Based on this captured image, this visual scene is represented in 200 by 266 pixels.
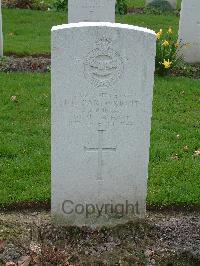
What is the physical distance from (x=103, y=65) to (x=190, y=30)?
19.8 ft

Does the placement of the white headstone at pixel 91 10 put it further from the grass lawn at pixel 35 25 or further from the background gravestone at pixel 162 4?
the background gravestone at pixel 162 4

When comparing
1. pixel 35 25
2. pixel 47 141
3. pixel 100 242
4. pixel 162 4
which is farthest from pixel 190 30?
pixel 100 242

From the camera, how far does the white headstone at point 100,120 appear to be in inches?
161

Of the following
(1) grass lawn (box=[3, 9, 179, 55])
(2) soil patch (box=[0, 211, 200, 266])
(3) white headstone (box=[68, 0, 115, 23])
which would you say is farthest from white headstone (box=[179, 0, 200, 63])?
(2) soil patch (box=[0, 211, 200, 266])

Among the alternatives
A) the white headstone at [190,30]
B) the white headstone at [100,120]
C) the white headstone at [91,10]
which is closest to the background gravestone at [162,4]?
the white headstone at [190,30]

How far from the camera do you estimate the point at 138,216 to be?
4590 millimetres

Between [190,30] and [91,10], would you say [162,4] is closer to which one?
[190,30]

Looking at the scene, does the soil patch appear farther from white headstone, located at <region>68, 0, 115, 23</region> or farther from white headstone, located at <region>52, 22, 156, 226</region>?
white headstone, located at <region>68, 0, 115, 23</region>

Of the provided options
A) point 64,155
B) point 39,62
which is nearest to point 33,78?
point 39,62

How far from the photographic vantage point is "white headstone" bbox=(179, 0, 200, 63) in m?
9.60

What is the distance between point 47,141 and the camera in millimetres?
6164

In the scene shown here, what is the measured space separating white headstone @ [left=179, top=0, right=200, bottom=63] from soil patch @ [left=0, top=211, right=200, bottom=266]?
5754 mm

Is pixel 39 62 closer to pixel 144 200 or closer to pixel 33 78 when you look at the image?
pixel 33 78

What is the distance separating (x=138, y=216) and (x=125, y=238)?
0.98 feet
